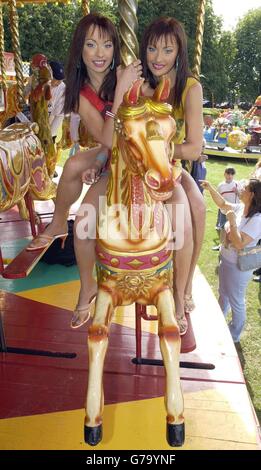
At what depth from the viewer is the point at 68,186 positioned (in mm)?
2426

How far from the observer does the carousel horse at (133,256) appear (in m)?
1.40

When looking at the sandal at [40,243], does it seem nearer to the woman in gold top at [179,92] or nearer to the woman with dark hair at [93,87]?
the woman with dark hair at [93,87]

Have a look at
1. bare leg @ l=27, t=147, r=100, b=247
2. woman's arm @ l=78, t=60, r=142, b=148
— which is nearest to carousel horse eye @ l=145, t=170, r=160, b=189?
woman's arm @ l=78, t=60, r=142, b=148

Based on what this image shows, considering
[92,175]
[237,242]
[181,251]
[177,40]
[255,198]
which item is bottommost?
[237,242]

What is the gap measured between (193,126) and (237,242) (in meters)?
1.79

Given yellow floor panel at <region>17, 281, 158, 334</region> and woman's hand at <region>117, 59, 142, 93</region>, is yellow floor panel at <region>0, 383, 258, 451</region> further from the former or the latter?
woman's hand at <region>117, 59, 142, 93</region>

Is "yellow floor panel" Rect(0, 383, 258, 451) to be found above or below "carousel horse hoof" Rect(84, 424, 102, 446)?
below

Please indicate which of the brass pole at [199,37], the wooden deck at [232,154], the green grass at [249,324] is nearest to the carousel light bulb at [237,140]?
the wooden deck at [232,154]

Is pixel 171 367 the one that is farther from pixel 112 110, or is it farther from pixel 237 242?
pixel 237 242

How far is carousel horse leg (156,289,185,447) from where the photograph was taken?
5.14ft

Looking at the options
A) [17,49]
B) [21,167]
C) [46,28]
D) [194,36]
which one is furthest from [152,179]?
[46,28]

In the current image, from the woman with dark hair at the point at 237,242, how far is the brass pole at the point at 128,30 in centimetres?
190

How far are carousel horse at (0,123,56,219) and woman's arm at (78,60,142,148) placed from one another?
3.29 ft

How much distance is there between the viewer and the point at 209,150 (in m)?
13.6
